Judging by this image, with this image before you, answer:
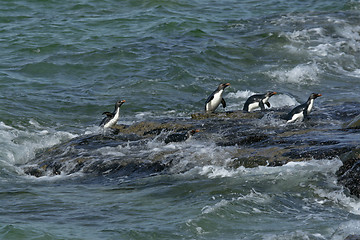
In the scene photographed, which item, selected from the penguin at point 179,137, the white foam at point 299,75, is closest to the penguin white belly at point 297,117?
the penguin at point 179,137

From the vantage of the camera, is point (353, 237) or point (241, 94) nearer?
point (353, 237)

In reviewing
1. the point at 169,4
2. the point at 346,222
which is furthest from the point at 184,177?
the point at 169,4

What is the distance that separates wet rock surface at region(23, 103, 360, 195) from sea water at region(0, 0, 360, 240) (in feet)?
0.38

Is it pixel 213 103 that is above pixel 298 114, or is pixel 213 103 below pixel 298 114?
below

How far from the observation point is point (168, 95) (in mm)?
16344

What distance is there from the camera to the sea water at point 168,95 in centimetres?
780

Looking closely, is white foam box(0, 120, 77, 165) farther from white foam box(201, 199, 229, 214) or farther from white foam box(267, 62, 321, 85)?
white foam box(267, 62, 321, 85)

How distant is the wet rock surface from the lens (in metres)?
9.40

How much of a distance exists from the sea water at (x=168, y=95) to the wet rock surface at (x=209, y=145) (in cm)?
11

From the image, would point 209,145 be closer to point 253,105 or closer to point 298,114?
point 298,114

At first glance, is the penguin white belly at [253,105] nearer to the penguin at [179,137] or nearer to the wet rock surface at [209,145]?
the wet rock surface at [209,145]

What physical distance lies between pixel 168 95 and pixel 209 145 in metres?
6.19

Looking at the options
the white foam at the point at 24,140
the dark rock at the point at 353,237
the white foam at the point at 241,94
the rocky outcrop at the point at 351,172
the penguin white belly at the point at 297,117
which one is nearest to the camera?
the dark rock at the point at 353,237

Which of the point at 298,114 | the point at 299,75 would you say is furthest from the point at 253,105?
the point at 299,75
